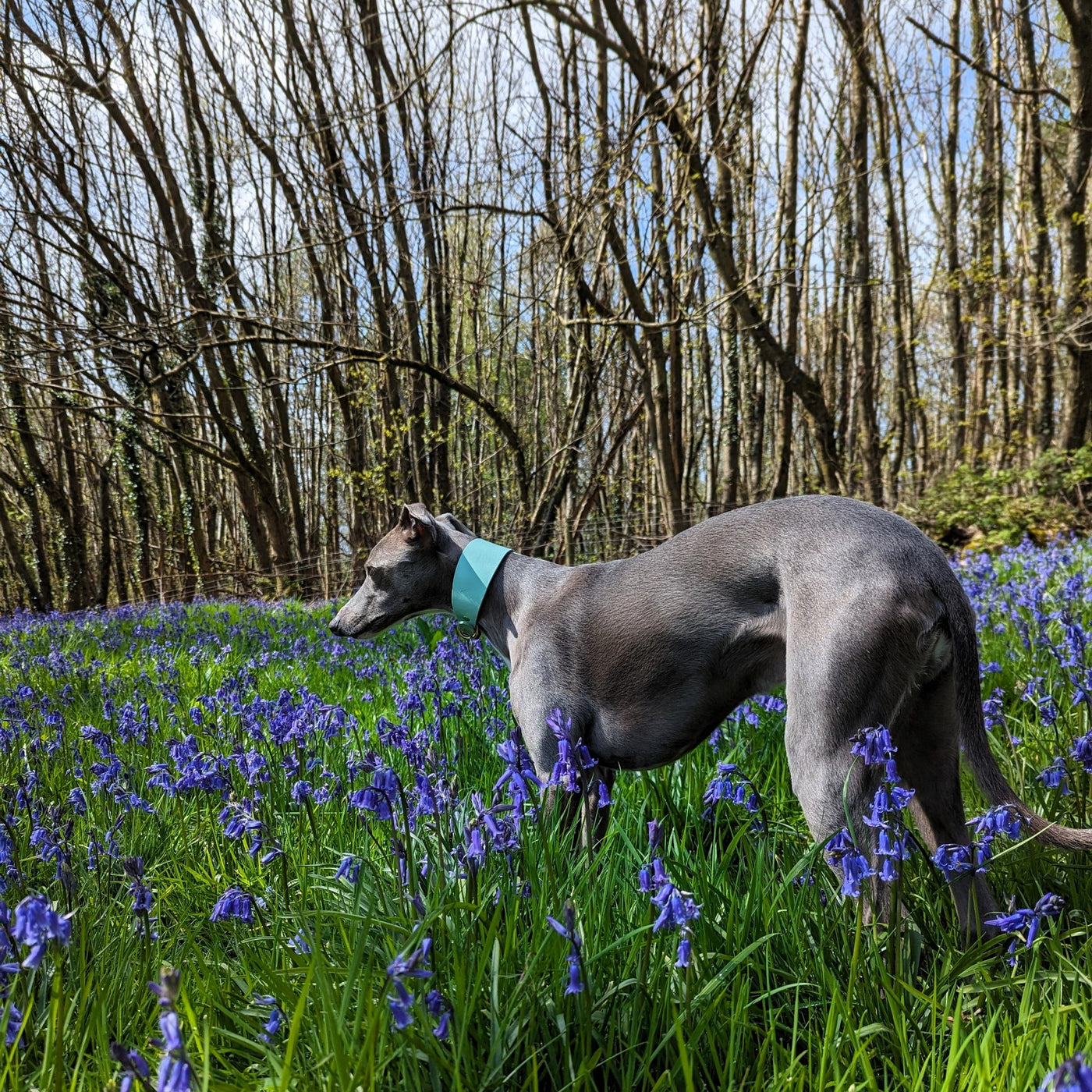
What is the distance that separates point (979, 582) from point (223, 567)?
719 inches

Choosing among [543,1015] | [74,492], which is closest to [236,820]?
[543,1015]

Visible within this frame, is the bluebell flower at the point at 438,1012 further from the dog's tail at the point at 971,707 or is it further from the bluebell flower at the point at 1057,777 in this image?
the bluebell flower at the point at 1057,777

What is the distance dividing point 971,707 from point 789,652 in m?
0.57

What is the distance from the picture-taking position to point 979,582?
632 centimetres

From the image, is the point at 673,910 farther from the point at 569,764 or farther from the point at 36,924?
the point at 36,924

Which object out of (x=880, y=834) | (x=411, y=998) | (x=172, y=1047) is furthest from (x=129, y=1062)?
(x=880, y=834)

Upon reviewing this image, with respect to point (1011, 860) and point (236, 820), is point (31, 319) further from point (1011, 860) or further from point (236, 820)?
point (1011, 860)

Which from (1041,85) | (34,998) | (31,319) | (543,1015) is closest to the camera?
(543,1015)

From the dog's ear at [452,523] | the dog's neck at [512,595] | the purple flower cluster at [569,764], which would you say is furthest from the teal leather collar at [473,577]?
the purple flower cluster at [569,764]

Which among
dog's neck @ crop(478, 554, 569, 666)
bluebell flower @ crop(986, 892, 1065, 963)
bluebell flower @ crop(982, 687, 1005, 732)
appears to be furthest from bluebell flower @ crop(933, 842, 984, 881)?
dog's neck @ crop(478, 554, 569, 666)

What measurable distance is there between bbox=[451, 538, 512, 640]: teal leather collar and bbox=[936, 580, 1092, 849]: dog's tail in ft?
5.79

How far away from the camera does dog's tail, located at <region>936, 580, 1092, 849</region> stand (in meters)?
2.26

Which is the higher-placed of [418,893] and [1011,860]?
[418,893]

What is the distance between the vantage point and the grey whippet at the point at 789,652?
2205mm
